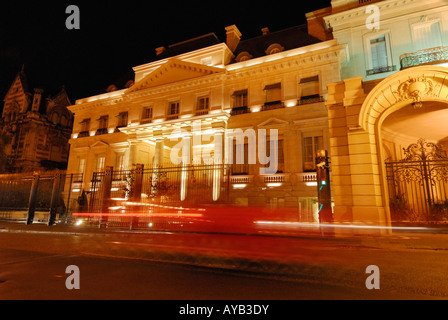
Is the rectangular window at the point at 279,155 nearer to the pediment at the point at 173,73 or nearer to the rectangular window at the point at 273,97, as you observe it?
the rectangular window at the point at 273,97

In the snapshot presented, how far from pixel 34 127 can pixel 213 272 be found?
39633 mm

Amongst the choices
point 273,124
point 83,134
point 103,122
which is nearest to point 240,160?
point 273,124

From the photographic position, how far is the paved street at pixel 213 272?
351 cm

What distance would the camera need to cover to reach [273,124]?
20.3 meters

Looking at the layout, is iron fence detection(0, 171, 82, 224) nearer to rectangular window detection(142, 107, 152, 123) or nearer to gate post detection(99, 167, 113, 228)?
gate post detection(99, 167, 113, 228)

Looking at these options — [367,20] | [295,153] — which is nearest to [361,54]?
[367,20]

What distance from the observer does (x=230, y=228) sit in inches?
421

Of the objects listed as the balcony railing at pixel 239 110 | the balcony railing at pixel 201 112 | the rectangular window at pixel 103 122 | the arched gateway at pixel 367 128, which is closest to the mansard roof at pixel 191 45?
the balcony railing at pixel 201 112

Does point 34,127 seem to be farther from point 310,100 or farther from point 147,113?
point 310,100

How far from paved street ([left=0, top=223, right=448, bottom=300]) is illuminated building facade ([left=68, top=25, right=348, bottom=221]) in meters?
9.56

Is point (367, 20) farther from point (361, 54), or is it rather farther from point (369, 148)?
point (369, 148)

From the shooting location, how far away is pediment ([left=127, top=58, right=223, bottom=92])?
2393cm

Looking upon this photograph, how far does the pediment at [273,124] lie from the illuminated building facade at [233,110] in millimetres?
79

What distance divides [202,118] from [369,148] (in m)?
14.6
